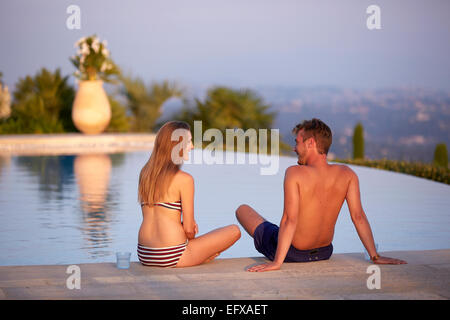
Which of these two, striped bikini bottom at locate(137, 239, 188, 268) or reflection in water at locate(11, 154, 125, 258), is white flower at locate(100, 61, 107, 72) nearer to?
reflection in water at locate(11, 154, 125, 258)

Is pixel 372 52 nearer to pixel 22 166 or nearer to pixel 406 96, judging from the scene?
pixel 406 96

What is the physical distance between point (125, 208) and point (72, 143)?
9.60 m

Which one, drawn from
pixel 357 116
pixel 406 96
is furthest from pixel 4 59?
pixel 406 96

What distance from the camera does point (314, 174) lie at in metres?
3.73

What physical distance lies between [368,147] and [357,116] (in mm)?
5562

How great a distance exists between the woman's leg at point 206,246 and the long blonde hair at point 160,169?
359 millimetres

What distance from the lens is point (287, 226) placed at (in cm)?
365

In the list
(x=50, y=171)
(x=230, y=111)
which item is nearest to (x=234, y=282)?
(x=50, y=171)

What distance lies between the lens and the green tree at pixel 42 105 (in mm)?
18172

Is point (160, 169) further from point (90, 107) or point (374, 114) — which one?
point (374, 114)

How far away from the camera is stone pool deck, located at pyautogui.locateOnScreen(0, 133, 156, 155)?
15328 millimetres

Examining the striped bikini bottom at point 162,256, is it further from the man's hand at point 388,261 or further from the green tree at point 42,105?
the green tree at point 42,105

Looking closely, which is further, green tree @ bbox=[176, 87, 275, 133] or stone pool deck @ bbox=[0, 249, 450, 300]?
green tree @ bbox=[176, 87, 275, 133]

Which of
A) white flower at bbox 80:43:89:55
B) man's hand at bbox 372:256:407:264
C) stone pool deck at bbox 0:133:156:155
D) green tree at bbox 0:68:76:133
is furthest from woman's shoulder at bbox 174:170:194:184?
green tree at bbox 0:68:76:133
